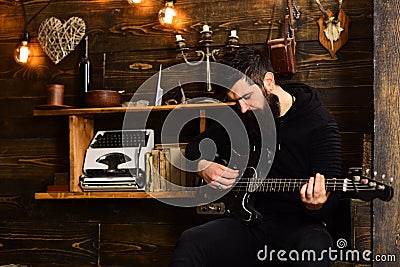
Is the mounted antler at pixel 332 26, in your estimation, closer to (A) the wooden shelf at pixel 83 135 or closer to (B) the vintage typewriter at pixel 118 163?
(A) the wooden shelf at pixel 83 135

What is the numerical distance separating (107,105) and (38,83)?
2.09 feet

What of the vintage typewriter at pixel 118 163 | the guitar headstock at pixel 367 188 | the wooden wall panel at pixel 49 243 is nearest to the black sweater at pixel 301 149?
the guitar headstock at pixel 367 188

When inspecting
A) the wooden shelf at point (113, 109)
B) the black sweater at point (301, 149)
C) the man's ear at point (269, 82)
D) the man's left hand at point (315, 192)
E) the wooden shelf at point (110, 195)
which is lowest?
the wooden shelf at point (110, 195)

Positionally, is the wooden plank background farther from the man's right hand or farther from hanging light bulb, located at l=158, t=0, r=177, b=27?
the man's right hand

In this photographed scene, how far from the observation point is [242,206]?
2.97 metres

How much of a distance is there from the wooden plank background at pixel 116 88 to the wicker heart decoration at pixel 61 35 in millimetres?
46

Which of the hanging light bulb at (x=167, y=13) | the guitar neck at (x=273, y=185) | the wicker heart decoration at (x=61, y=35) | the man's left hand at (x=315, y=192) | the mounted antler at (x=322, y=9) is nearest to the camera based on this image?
the man's left hand at (x=315, y=192)

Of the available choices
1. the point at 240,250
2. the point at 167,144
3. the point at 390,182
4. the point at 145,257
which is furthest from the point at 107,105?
the point at 390,182

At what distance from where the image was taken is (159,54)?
376cm

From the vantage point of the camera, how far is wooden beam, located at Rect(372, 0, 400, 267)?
2477 mm

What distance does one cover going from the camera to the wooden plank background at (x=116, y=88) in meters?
3.44

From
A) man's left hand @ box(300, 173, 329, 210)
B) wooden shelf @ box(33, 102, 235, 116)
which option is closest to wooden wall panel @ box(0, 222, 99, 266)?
wooden shelf @ box(33, 102, 235, 116)

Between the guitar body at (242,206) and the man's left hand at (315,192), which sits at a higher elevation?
the man's left hand at (315,192)

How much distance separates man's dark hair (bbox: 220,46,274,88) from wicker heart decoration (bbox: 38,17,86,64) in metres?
1.15
